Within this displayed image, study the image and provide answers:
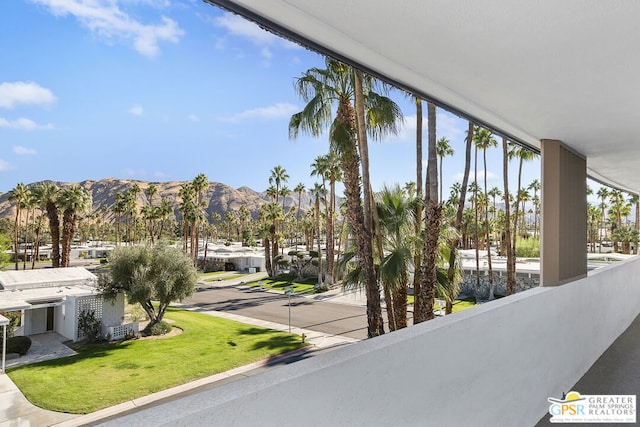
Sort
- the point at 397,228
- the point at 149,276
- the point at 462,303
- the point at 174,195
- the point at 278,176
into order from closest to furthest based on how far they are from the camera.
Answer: the point at 397,228 < the point at 149,276 < the point at 462,303 < the point at 278,176 < the point at 174,195

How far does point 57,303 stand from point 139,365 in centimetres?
499

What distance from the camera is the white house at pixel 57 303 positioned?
14719mm

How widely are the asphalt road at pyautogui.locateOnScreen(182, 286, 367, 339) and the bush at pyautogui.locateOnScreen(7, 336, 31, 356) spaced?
705cm

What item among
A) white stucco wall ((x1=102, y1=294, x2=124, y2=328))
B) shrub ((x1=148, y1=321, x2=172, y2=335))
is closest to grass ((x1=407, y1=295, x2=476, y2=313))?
shrub ((x1=148, y1=321, x2=172, y2=335))

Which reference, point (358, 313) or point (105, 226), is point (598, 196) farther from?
point (105, 226)

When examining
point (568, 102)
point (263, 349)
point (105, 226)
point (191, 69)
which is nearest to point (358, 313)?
point (263, 349)

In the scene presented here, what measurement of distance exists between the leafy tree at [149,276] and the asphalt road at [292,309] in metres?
2.85

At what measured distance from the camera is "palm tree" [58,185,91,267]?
23.5 m

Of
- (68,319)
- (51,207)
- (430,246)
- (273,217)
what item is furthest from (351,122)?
(273,217)

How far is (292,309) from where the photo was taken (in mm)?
19547

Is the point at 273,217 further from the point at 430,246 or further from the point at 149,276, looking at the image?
the point at 430,246

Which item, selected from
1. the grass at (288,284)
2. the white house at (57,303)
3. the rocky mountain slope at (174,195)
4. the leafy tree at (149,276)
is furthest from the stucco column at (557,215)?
the rocky mountain slope at (174,195)

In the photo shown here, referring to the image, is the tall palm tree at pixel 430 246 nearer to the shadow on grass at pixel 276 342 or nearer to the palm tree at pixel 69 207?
the shadow on grass at pixel 276 342

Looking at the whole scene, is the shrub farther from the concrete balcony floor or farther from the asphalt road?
the concrete balcony floor
